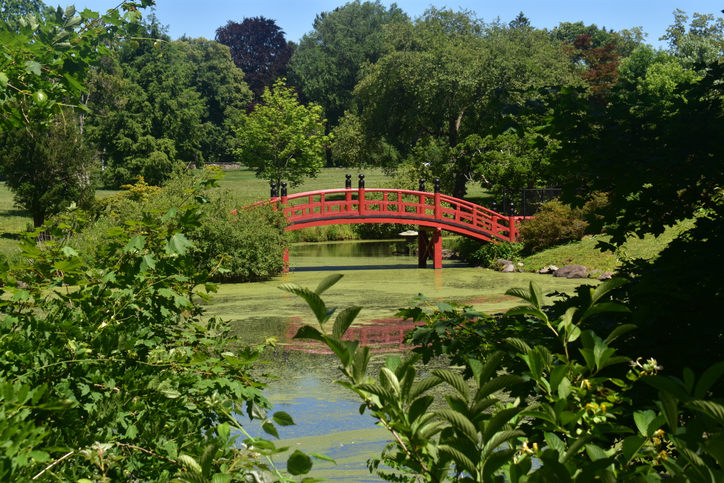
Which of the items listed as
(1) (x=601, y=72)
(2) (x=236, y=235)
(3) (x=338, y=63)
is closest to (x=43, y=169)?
(2) (x=236, y=235)

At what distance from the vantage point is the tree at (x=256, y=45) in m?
62.1

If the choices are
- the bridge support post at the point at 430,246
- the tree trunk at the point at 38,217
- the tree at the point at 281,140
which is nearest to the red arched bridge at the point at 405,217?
the bridge support post at the point at 430,246

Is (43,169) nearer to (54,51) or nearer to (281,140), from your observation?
(281,140)

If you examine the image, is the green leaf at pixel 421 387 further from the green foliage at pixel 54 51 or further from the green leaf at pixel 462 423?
the green foliage at pixel 54 51

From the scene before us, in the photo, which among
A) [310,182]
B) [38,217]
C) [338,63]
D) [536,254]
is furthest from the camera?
[338,63]

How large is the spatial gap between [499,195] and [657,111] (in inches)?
888

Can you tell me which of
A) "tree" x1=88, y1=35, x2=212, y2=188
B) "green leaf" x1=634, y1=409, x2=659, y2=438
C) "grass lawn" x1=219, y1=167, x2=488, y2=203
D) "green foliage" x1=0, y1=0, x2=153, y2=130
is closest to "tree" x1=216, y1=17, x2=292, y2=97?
"grass lawn" x1=219, y1=167, x2=488, y2=203

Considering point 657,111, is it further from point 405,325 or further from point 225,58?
point 225,58

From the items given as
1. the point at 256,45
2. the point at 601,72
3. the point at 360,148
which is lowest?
the point at 360,148

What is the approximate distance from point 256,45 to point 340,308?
5829 centimetres

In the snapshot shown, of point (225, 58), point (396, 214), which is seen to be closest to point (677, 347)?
point (396, 214)

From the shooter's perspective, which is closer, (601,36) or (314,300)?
(314,300)

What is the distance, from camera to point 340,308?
1185cm

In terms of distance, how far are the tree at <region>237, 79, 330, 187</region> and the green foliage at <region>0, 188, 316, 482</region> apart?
33353 mm
